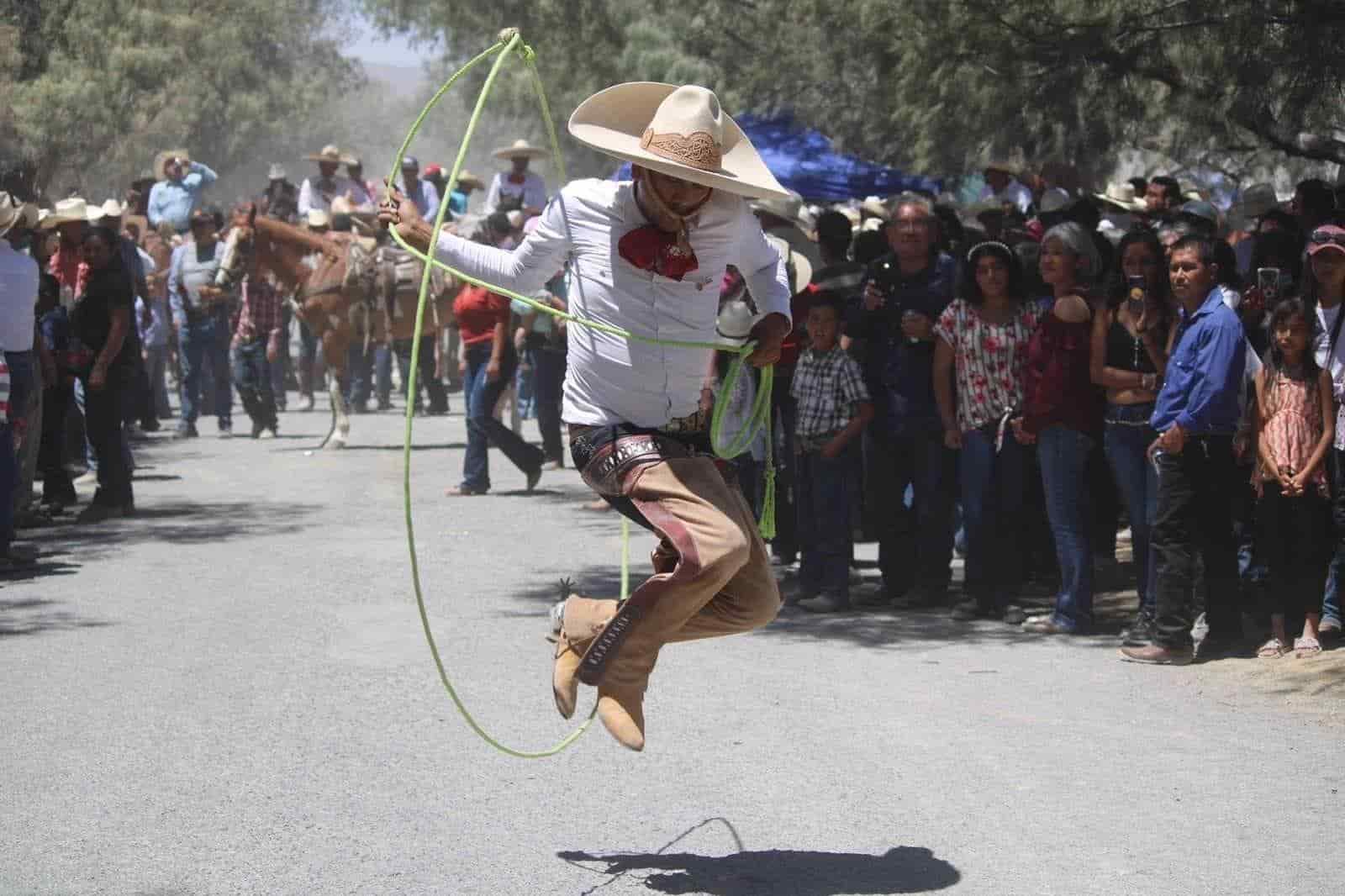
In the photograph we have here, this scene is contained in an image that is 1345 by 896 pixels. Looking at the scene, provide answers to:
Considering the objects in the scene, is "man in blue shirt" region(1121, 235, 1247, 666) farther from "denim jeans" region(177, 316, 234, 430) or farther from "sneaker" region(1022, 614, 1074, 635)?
"denim jeans" region(177, 316, 234, 430)

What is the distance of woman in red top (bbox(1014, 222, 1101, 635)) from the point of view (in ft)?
32.0

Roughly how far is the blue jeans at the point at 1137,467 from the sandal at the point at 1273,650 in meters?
0.58

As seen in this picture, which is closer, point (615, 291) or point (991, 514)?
point (615, 291)

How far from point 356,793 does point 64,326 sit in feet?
27.7

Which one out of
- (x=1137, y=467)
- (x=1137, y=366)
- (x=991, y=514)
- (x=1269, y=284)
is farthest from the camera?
(x=991, y=514)

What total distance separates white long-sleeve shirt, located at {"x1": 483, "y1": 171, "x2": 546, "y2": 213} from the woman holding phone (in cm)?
1304

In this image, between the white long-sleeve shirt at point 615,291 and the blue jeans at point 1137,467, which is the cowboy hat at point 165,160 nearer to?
the blue jeans at point 1137,467

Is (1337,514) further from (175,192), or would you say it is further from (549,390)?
(175,192)

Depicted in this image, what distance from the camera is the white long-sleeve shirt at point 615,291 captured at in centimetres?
618

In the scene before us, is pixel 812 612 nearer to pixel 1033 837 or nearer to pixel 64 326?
pixel 1033 837

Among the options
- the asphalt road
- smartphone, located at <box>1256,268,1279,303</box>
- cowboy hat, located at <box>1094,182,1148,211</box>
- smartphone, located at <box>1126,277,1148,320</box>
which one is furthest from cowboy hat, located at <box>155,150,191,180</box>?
smartphone, located at <box>1126,277,1148,320</box>

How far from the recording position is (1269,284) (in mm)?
10000

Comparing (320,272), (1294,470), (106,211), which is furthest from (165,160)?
(1294,470)

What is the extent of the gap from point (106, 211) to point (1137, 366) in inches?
482
